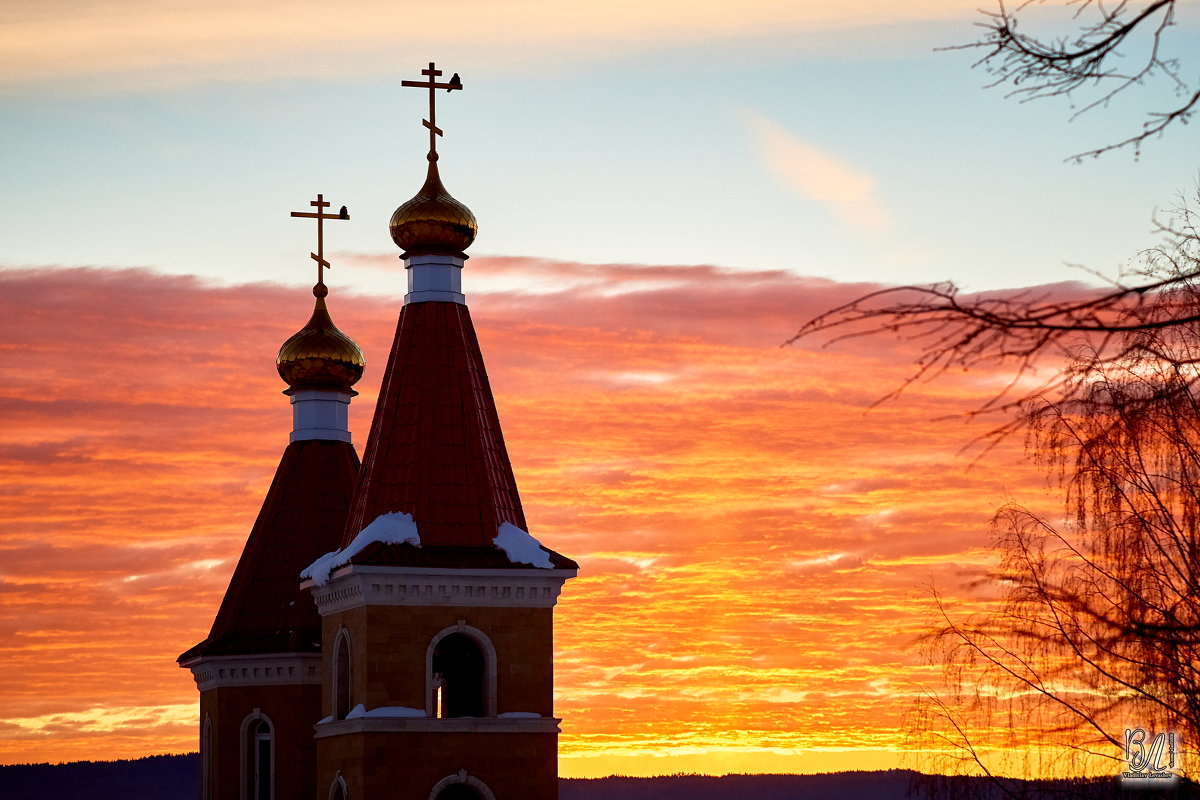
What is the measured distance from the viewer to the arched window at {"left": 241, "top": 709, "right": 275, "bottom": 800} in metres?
33.8

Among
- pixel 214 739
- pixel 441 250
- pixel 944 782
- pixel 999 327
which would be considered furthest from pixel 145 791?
pixel 999 327

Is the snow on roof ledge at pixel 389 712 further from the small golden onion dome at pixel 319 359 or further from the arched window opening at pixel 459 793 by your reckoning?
the small golden onion dome at pixel 319 359

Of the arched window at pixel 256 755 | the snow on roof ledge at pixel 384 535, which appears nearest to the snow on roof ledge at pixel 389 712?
the snow on roof ledge at pixel 384 535

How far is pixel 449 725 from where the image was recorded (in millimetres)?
27797

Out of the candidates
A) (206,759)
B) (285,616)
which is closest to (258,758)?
(206,759)

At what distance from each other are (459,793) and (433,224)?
9.32m

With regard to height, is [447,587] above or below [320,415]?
below

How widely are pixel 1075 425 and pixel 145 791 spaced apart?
3916 inches

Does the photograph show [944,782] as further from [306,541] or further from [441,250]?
[306,541]

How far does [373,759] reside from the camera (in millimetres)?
→ 27516

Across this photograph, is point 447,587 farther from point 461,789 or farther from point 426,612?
point 461,789

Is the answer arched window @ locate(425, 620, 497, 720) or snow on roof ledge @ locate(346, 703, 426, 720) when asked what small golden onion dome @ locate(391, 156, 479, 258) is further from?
snow on roof ledge @ locate(346, 703, 426, 720)

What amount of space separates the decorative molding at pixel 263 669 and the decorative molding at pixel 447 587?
5129mm

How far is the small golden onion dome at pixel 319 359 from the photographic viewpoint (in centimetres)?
3616
